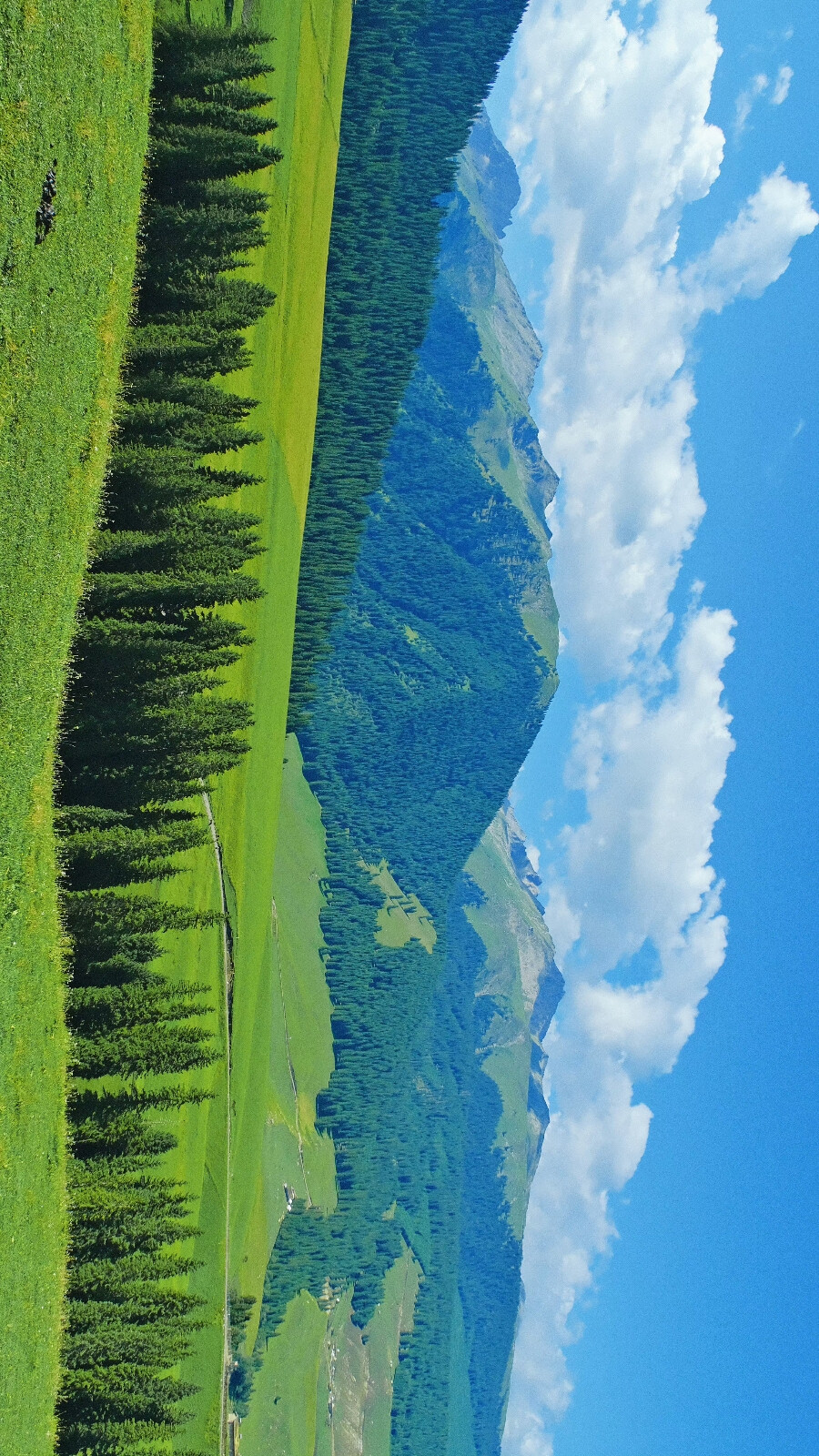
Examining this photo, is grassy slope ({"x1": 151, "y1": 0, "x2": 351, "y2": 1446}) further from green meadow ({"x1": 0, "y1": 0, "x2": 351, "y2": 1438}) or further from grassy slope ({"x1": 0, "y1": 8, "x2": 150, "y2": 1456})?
grassy slope ({"x1": 0, "y1": 8, "x2": 150, "y2": 1456})

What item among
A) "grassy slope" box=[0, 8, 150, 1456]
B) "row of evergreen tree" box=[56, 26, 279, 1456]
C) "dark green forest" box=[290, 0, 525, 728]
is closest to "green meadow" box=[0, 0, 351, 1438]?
"grassy slope" box=[0, 8, 150, 1456]

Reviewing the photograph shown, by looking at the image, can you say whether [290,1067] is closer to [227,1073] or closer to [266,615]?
[227,1073]

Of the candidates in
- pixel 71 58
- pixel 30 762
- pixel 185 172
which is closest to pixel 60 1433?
pixel 30 762

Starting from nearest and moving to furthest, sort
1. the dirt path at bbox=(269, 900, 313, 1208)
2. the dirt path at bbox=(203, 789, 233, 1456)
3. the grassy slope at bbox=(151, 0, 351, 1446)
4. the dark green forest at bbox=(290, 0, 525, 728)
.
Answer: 1. the dirt path at bbox=(203, 789, 233, 1456)
2. the grassy slope at bbox=(151, 0, 351, 1446)
3. the dark green forest at bbox=(290, 0, 525, 728)
4. the dirt path at bbox=(269, 900, 313, 1208)

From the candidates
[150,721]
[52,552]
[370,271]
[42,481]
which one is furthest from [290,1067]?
[42,481]

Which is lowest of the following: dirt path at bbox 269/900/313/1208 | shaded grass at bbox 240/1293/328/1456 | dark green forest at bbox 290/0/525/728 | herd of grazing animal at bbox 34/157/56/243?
shaded grass at bbox 240/1293/328/1456

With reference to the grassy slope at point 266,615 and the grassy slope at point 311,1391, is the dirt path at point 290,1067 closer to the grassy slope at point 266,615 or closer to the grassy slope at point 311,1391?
the grassy slope at point 311,1391

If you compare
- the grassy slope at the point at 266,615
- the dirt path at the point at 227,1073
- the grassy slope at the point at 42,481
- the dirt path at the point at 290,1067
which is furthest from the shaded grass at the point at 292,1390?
the grassy slope at the point at 42,481
